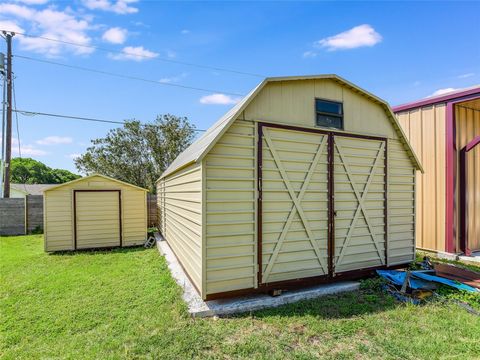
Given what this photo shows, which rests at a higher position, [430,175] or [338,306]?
[430,175]

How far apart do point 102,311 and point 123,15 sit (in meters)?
6.82

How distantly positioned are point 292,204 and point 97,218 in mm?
6320

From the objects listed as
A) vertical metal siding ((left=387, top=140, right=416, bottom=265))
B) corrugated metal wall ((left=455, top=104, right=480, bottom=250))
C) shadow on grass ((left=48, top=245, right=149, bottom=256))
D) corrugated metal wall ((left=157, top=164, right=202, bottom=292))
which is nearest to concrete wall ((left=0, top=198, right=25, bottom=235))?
shadow on grass ((left=48, top=245, right=149, bottom=256))

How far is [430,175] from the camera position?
21.2 feet

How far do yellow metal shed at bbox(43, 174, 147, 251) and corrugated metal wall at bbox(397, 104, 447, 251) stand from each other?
8.16m

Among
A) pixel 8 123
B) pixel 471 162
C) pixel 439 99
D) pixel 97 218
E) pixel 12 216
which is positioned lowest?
pixel 12 216

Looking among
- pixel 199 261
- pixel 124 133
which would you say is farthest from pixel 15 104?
pixel 199 261

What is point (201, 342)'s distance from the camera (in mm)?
2674

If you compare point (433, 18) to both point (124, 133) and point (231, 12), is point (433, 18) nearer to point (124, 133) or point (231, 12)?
point (231, 12)

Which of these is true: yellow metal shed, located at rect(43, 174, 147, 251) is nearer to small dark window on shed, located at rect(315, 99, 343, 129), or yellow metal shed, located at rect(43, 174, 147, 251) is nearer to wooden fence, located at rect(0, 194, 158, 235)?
wooden fence, located at rect(0, 194, 158, 235)

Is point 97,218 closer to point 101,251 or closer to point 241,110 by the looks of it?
point 101,251

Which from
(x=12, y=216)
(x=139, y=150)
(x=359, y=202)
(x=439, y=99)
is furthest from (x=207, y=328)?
(x=139, y=150)

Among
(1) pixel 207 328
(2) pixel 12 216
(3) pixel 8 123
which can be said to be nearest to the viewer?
(1) pixel 207 328

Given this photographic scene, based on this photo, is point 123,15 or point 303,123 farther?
point 123,15
